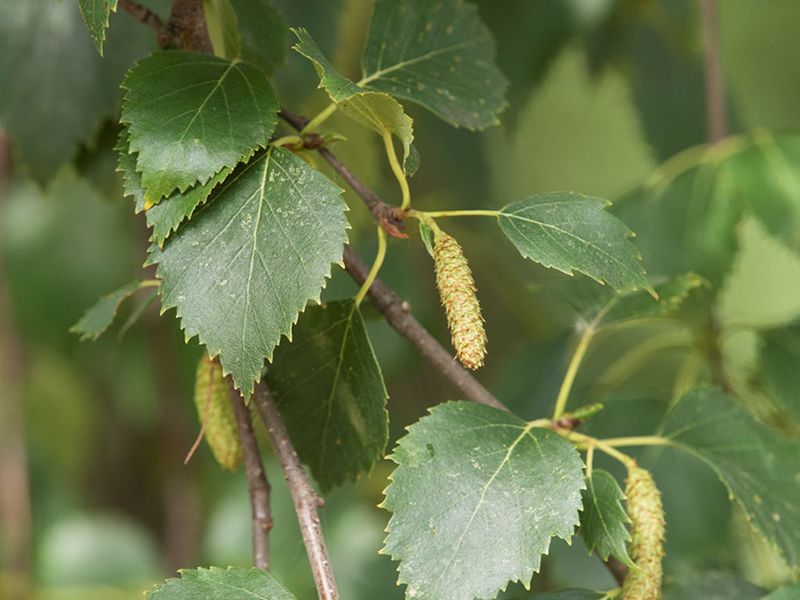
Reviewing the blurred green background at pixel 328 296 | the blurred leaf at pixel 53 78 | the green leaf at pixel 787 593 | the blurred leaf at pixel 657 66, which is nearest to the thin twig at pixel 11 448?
the blurred green background at pixel 328 296

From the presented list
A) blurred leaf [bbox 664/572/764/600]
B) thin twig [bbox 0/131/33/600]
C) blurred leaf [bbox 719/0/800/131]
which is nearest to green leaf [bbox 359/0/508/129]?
blurred leaf [bbox 664/572/764/600]

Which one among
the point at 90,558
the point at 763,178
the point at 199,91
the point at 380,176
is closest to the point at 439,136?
the point at 380,176

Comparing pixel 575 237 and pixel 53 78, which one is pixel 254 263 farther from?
pixel 53 78

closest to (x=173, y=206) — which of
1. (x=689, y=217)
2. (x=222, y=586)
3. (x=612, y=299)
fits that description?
(x=222, y=586)

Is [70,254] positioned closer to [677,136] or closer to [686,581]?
[677,136]

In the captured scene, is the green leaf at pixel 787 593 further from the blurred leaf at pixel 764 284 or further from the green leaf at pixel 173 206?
the blurred leaf at pixel 764 284
